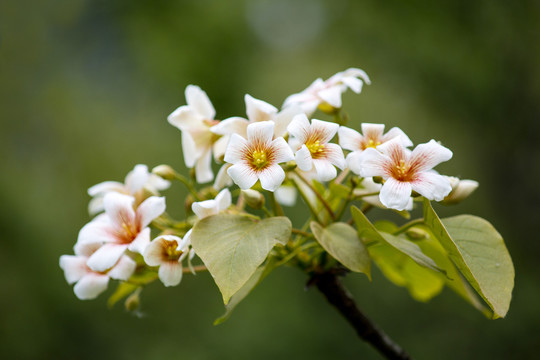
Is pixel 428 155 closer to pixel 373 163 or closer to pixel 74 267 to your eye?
pixel 373 163

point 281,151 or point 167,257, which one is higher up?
point 281,151

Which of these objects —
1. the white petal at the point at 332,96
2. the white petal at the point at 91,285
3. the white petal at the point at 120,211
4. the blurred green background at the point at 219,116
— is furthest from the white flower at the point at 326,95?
the blurred green background at the point at 219,116

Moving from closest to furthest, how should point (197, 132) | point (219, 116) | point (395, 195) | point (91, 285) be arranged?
1. point (395, 195)
2. point (91, 285)
3. point (197, 132)
4. point (219, 116)

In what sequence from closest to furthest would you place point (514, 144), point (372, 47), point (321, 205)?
point (321, 205) < point (514, 144) < point (372, 47)

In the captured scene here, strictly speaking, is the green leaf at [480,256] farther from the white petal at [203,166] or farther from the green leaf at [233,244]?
the white petal at [203,166]

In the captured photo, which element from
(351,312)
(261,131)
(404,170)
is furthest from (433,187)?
(351,312)

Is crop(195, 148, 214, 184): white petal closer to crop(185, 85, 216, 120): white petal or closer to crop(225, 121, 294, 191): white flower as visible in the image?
crop(185, 85, 216, 120): white petal

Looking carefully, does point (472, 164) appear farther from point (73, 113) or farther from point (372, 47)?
point (73, 113)

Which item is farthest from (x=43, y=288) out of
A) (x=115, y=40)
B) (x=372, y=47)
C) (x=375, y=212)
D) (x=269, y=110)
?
(x=269, y=110)
